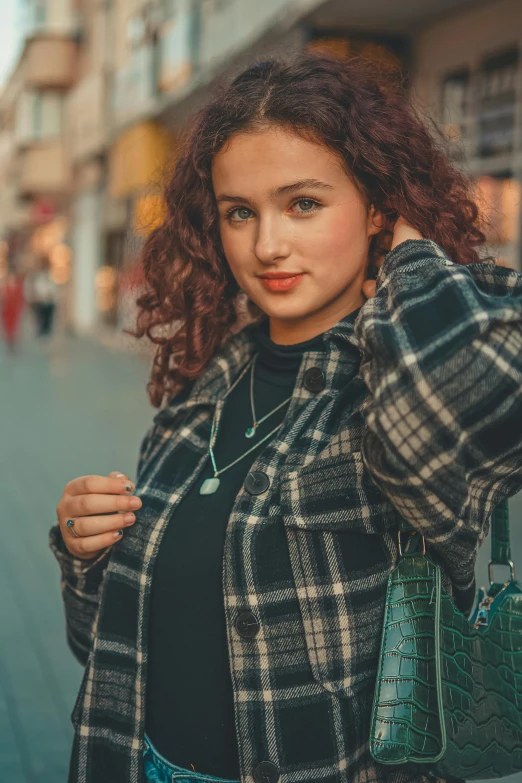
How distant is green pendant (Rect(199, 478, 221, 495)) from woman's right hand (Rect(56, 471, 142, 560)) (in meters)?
0.11

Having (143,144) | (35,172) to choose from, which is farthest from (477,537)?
(35,172)

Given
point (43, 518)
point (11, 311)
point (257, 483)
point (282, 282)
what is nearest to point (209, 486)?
point (257, 483)

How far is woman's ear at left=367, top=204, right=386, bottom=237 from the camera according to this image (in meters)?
1.76

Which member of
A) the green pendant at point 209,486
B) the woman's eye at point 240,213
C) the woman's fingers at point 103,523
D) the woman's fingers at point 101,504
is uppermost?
the woman's eye at point 240,213

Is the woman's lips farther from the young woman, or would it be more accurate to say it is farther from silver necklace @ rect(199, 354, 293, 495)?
silver necklace @ rect(199, 354, 293, 495)

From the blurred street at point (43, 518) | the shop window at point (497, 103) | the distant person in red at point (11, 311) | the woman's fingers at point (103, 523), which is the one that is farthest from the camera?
the distant person in red at point (11, 311)

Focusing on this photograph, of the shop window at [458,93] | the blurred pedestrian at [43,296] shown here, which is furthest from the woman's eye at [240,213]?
the blurred pedestrian at [43,296]

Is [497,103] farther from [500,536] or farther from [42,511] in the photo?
[500,536]

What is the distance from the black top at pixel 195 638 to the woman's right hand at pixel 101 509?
90mm

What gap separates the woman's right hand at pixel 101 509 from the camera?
5.67 ft

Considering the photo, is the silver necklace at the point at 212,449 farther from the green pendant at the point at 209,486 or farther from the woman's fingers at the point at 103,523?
the woman's fingers at the point at 103,523

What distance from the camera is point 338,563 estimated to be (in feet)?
5.03

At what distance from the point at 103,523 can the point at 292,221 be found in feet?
2.03

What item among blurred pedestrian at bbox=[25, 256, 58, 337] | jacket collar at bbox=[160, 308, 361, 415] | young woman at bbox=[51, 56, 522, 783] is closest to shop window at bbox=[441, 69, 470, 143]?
jacket collar at bbox=[160, 308, 361, 415]
